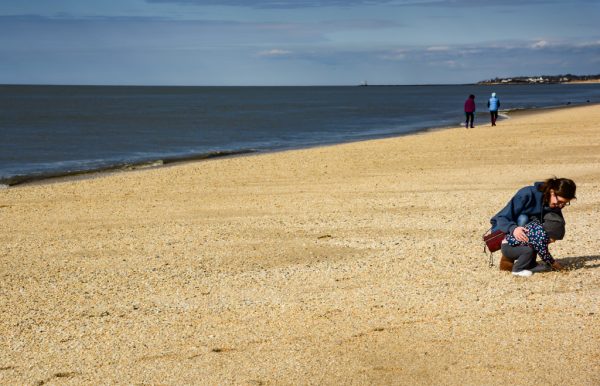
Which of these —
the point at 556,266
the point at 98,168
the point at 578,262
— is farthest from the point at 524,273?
the point at 98,168

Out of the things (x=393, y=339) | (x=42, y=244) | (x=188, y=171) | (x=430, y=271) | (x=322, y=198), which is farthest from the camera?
(x=188, y=171)

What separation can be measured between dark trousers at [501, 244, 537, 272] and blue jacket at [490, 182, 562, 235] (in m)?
0.19

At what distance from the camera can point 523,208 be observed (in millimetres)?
7953

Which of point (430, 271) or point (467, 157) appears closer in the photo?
point (430, 271)

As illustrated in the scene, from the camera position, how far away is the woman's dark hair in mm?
7391

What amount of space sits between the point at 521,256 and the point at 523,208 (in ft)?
1.64

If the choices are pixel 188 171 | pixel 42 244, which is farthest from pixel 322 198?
pixel 188 171

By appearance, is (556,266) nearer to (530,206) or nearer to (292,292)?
(530,206)

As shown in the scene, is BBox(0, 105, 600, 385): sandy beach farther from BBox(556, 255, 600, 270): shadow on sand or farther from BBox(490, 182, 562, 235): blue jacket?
BBox(490, 182, 562, 235): blue jacket

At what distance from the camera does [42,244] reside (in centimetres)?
1059

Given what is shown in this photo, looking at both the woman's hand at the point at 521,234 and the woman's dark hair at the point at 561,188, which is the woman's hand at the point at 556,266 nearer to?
the woman's hand at the point at 521,234

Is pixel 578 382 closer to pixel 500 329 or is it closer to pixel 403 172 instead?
pixel 500 329

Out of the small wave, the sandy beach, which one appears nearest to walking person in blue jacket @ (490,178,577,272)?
the sandy beach

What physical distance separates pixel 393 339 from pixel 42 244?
6.16m
